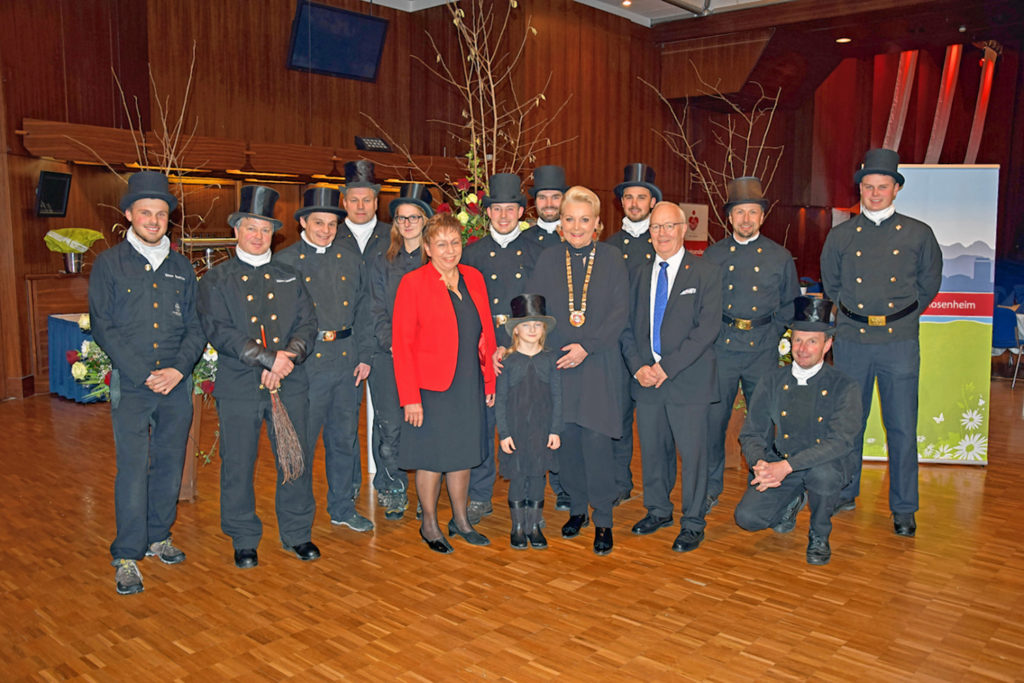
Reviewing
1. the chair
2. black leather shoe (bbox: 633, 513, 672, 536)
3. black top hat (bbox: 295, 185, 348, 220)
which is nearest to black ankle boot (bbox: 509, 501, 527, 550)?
black leather shoe (bbox: 633, 513, 672, 536)

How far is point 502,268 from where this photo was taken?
15.5 ft

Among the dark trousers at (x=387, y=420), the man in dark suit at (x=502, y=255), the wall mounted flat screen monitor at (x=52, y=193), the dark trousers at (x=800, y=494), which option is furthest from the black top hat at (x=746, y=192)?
the wall mounted flat screen monitor at (x=52, y=193)

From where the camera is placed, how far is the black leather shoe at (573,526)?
4.46 metres

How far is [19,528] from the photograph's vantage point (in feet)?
15.1

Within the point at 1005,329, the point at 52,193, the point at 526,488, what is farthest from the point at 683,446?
the point at 52,193

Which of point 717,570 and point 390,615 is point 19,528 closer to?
point 390,615

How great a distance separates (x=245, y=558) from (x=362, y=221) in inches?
76.5

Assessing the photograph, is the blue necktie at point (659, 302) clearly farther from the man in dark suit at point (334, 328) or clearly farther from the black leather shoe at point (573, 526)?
the man in dark suit at point (334, 328)

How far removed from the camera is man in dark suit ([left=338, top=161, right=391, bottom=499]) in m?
4.77

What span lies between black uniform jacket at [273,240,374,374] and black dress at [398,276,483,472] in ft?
1.86

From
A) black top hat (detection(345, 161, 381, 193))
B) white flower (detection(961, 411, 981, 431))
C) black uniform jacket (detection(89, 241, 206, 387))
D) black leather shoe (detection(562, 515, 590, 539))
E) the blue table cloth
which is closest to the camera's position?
black uniform jacket (detection(89, 241, 206, 387))

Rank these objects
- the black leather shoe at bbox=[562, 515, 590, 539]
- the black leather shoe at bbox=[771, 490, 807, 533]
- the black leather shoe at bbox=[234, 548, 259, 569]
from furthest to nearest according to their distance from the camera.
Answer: the black leather shoe at bbox=[771, 490, 807, 533], the black leather shoe at bbox=[562, 515, 590, 539], the black leather shoe at bbox=[234, 548, 259, 569]

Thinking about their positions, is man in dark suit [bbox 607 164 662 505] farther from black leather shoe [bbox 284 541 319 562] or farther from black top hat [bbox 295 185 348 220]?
black leather shoe [bbox 284 541 319 562]

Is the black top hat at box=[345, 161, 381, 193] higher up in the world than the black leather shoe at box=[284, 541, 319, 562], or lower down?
higher up
